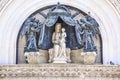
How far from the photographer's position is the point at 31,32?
759 centimetres

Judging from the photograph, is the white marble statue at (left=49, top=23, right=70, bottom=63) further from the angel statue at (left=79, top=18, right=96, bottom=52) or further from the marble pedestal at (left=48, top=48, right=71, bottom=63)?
the angel statue at (left=79, top=18, right=96, bottom=52)

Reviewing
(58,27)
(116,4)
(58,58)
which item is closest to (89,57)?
(58,58)

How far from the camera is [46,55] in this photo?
771cm

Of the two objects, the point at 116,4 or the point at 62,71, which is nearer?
the point at 62,71

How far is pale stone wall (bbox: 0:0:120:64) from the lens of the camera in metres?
7.67

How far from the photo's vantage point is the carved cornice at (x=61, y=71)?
7.35 m

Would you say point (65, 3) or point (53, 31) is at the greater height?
point (65, 3)

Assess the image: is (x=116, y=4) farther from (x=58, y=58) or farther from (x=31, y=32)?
(x=31, y=32)

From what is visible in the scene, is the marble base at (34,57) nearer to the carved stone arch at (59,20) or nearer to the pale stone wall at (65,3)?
the carved stone arch at (59,20)

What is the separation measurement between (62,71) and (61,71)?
0.6 inches

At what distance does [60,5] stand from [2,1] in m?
0.96

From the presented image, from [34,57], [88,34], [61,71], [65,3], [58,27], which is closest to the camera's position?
[61,71]

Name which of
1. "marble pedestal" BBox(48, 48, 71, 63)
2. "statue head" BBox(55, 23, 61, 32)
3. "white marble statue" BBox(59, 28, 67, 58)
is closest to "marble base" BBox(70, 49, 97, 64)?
"marble pedestal" BBox(48, 48, 71, 63)

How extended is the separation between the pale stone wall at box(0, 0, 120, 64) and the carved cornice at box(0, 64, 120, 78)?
285 millimetres
